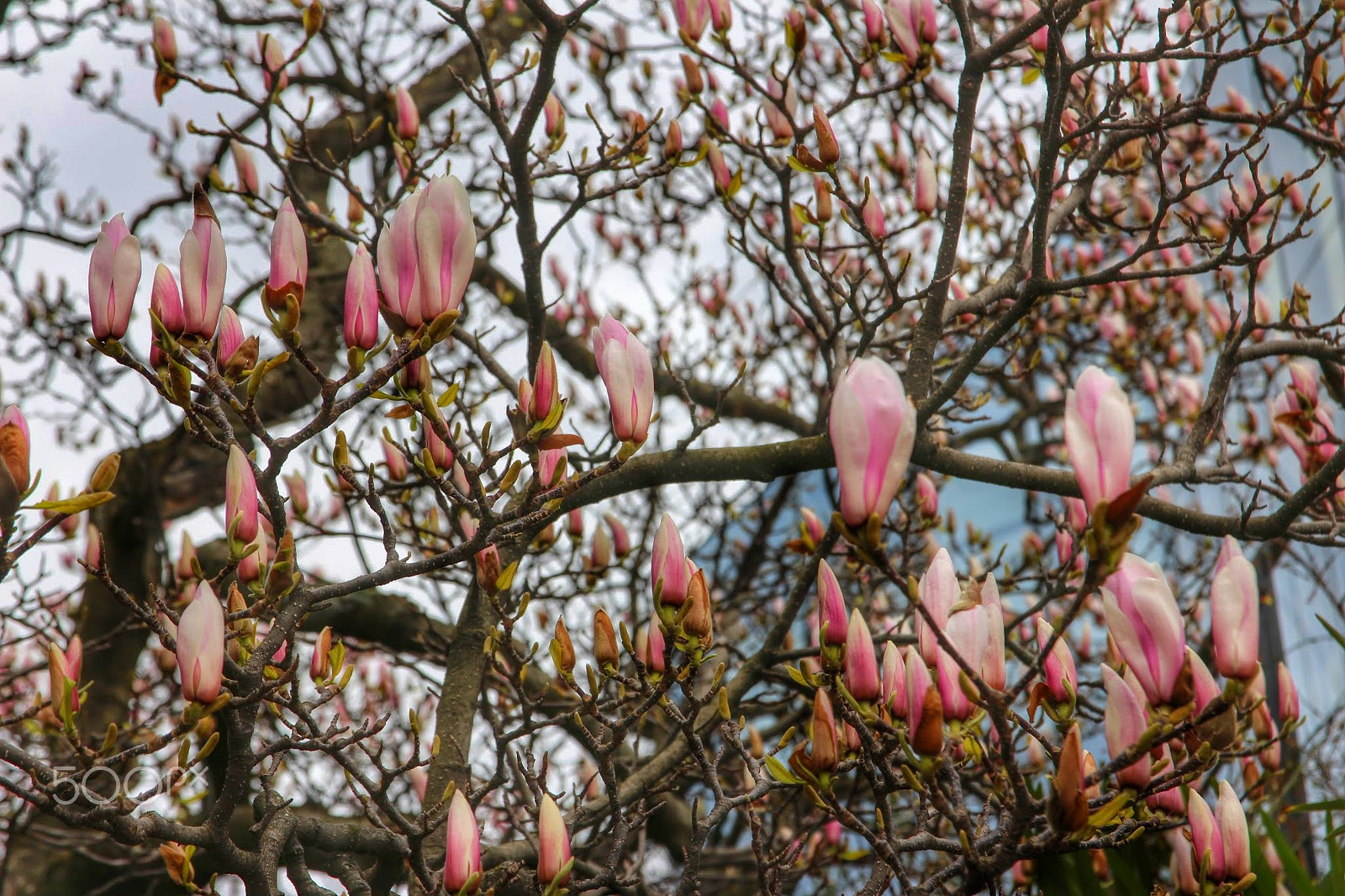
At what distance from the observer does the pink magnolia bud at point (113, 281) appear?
4.68 ft

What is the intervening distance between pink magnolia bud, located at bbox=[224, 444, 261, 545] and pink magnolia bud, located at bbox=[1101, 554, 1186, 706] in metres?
1.14

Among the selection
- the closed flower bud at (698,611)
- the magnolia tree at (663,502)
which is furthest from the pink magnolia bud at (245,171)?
the closed flower bud at (698,611)

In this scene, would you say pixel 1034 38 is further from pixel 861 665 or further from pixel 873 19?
pixel 861 665

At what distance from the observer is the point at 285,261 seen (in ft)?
4.87

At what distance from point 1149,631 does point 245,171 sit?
267cm

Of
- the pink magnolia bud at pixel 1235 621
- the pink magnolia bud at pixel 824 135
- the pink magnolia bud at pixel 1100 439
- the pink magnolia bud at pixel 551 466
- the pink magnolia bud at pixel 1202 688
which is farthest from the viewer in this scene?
the pink magnolia bud at pixel 824 135

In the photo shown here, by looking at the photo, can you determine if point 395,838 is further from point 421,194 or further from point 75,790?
point 421,194

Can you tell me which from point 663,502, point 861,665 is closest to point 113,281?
point 861,665

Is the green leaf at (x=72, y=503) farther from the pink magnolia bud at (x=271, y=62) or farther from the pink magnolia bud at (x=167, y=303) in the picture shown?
the pink magnolia bud at (x=271, y=62)

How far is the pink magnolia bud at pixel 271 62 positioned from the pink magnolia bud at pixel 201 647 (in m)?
2.09

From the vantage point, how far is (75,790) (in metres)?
1.46

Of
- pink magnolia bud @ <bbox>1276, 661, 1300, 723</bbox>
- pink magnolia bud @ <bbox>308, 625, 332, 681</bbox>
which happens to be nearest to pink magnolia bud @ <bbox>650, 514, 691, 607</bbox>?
pink magnolia bud @ <bbox>308, 625, 332, 681</bbox>

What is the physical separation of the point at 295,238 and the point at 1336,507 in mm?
2729

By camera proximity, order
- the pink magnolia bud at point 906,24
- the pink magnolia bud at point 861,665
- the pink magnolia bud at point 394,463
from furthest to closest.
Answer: the pink magnolia bud at point 394,463 < the pink magnolia bud at point 906,24 < the pink magnolia bud at point 861,665
